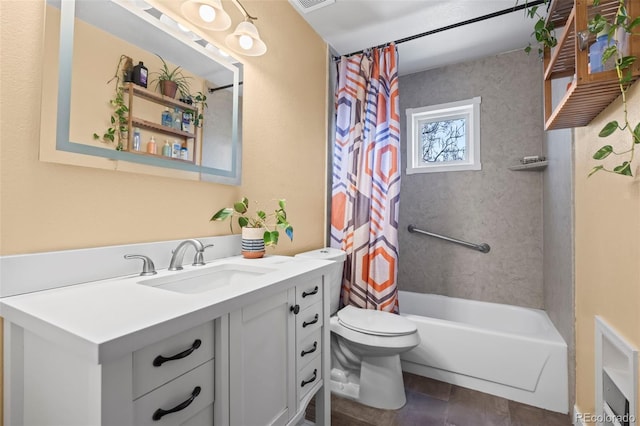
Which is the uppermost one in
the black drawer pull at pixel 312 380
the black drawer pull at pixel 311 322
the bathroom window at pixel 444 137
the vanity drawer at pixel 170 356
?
the bathroom window at pixel 444 137

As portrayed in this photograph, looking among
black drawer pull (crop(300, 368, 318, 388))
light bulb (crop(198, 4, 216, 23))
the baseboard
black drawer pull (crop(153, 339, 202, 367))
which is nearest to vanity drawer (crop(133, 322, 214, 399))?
black drawer pull (crop(153, 339, 202, 367))

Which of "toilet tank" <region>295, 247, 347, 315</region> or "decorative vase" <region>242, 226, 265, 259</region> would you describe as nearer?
"decorative vase" <region>242, 226, 265, 259</region>

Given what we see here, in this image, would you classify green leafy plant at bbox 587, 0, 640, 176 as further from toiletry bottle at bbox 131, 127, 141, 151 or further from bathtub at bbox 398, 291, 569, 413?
toiletry bottle at bbox 131, 127, 141, 151

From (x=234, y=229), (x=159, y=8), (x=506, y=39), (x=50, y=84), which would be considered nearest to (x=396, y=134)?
(x=506, y=39)

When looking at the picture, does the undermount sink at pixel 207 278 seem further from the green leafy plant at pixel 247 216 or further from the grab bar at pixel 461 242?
the grab bar at pixel 461 242

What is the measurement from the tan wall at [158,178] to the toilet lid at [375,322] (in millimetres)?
554

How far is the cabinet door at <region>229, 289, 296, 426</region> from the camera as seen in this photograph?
2.82 feet

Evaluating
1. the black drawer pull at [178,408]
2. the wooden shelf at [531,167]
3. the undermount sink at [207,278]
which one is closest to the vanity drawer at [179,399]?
the black drawer pull at [178,408]

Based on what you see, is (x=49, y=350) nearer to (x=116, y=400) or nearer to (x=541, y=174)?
(x=116, y=400)

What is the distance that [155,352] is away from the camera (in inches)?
26.0

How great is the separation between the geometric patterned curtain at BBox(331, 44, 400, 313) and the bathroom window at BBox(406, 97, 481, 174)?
743 mm

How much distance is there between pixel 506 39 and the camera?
2293 mm

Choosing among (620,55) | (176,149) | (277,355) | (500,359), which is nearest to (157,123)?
(176,149)

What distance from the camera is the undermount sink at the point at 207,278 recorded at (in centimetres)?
105
